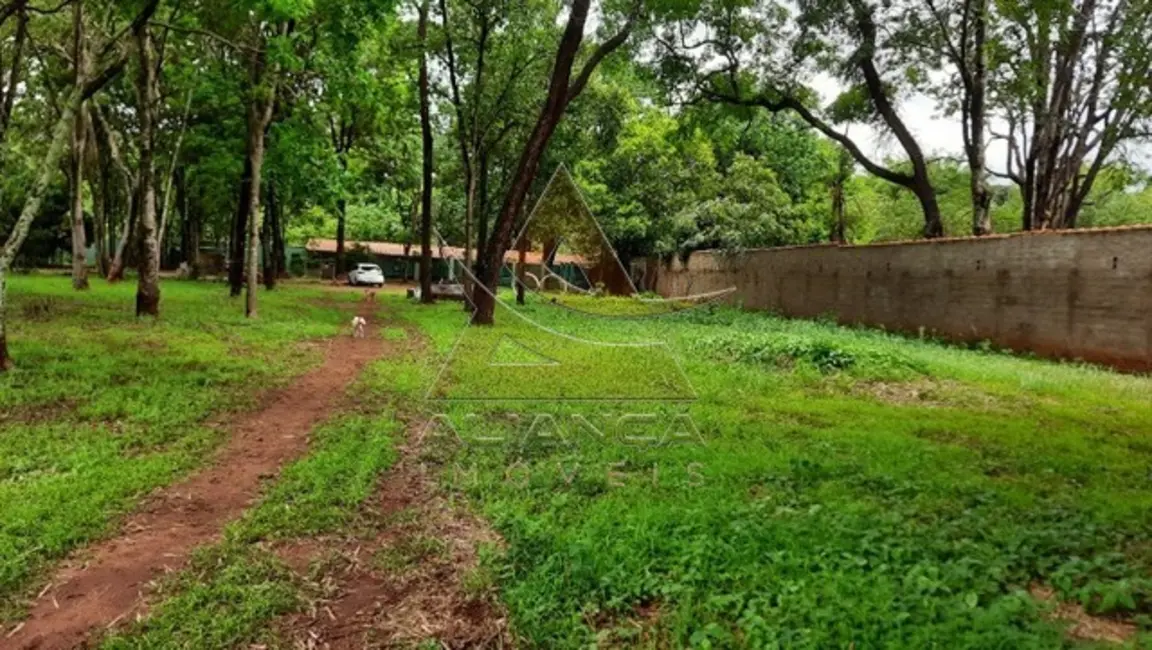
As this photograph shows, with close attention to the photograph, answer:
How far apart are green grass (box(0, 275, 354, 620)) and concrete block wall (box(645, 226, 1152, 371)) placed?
1205cm

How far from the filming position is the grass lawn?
3.20 m

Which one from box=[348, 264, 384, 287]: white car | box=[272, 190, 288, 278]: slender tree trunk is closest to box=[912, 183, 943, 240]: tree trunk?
box=[272, 190, 288, 278]: slender tree trunk

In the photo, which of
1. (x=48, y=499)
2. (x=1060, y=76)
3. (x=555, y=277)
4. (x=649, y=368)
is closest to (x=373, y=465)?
(x=48, y=499)

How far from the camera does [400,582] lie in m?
3.80

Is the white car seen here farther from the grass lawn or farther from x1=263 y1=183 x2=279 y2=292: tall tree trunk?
the grass lawn

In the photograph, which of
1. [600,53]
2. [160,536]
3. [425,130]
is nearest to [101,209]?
[425,130]

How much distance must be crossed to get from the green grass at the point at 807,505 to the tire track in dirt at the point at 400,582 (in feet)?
0.62

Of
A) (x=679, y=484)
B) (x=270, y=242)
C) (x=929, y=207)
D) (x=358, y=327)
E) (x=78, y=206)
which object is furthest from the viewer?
(x=270, y=242)

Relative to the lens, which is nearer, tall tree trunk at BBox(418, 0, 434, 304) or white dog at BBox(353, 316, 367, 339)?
white dog at BBox(353, 316, 367, 339)

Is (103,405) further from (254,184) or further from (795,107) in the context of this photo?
(795,107)

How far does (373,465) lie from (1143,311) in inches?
438

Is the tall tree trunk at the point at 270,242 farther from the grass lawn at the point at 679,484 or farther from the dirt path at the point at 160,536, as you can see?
the dirt path at the point at 160,536

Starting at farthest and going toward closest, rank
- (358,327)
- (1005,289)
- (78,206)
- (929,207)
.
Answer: (78,206), (929,207), (358,327), (1005,289)

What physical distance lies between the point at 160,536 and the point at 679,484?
10.5 ft
